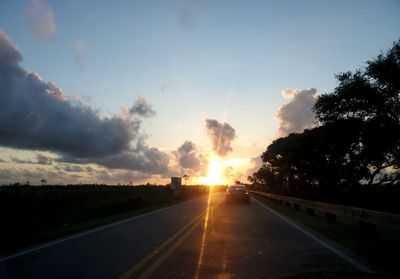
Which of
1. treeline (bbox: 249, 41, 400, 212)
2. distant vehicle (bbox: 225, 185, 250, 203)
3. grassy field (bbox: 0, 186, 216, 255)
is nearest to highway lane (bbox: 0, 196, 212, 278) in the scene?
grassy field (bbox: 0, 186, 216, 255)

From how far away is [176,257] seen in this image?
10.5 meters

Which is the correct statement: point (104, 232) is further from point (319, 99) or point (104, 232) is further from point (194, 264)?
point (319, 99)

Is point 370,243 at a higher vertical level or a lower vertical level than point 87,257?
higher

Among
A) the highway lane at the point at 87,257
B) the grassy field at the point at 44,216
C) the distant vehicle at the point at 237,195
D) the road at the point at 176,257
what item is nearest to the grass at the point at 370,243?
the road at the point at 176,257

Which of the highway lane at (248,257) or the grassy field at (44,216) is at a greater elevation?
the grassy field at (44,216)

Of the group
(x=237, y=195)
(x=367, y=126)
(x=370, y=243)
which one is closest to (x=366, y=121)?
(x=367, y=126)

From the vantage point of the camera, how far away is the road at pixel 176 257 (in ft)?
28.5

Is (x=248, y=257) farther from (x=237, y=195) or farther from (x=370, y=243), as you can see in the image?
(x=237, y=195)

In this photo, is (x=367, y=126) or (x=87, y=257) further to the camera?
(x=367, y=126)

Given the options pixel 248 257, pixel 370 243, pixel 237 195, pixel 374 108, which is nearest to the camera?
pixel 248 257

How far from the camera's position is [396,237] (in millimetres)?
13703

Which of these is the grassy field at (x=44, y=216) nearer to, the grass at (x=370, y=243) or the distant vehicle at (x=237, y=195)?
the distant vehicle at (x=237, y=195)

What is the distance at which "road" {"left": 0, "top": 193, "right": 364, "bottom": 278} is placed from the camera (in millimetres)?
8680

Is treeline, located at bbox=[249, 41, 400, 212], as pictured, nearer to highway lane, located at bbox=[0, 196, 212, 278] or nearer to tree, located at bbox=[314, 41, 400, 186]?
tree, located at bbox=[314, 41, 400, 186]
